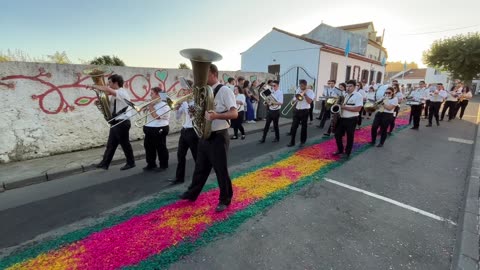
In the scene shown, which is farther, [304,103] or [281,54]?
[281,54]

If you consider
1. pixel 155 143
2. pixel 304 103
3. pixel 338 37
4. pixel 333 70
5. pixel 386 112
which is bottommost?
pixel 155 143

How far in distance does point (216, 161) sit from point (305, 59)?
1613 cm

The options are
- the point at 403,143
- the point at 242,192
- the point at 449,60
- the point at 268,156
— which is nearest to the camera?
the point at 242,192

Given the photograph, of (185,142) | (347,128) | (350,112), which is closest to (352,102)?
(350,112)

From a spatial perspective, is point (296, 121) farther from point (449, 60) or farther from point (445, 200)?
point (449, 60)

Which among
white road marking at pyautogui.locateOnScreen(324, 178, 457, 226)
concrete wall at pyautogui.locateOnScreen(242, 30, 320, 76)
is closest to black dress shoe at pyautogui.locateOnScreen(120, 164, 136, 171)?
white road marking at pyautogui.locateOnScreen(324, 178, 457, 226)

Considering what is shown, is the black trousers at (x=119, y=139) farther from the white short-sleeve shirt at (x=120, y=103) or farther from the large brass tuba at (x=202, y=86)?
the large brass tuba at (x=202, y=86)

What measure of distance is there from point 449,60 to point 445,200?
36617mm

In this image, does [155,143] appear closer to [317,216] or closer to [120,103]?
[120,103]

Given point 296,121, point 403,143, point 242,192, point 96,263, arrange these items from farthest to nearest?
point 403,143 < point 296,121 < point 242,192 < point 96,263

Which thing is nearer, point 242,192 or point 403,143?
point 242,192

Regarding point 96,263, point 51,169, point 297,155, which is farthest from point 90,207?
point 297,155

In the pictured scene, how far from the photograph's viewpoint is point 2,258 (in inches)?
103

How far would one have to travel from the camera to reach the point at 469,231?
10.6 ft
